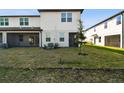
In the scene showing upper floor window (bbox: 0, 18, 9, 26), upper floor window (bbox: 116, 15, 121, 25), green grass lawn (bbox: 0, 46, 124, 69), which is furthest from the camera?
upper floor window (bbox: 0, 18, 9, 26)

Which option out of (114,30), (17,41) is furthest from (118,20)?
(17,41)

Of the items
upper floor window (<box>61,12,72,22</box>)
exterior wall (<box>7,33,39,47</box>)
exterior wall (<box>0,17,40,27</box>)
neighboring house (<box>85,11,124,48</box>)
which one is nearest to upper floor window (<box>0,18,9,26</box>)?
exterior wall (<box>0,17,40,27</box>)

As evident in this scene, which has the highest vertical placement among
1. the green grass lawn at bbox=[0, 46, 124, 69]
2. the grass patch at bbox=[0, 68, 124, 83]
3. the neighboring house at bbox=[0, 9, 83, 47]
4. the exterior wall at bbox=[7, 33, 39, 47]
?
the neighboring house at bbox=[0, 9, 83, 47]

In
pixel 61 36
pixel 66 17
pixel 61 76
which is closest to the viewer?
pixel 61 76

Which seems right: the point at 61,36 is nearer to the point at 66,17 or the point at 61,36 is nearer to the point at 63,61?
the point at 66,17

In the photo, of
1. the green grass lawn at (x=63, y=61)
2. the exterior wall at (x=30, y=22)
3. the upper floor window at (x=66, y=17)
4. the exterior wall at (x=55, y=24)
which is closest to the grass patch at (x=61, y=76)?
the green grass lawn at (x=63, y=61)

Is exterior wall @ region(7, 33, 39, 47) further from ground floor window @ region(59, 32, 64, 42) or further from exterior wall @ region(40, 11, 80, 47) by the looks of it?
ground floor window @ region(59, 32, 64, 42)

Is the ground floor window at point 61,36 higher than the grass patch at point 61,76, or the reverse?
the ground floor window at point 61,36

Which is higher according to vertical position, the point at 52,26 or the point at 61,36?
the point at 52,26

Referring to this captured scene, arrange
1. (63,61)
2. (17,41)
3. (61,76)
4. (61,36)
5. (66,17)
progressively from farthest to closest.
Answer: (17,41) → (61,36) → (66,17) → (63,61) → (61,76)

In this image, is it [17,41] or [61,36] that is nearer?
[61,36]

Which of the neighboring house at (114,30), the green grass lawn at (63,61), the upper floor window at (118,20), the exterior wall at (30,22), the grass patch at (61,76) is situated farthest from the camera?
the exterior wall at (30,22)

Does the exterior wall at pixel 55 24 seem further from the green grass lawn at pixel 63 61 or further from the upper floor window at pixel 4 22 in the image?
the green grass lawn at pixel 63 61

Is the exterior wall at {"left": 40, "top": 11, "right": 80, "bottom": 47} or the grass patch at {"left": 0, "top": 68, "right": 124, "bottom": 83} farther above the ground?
the exterior wall at {"left": 40, "top": 11, "right": 80, "bottom": 47}
